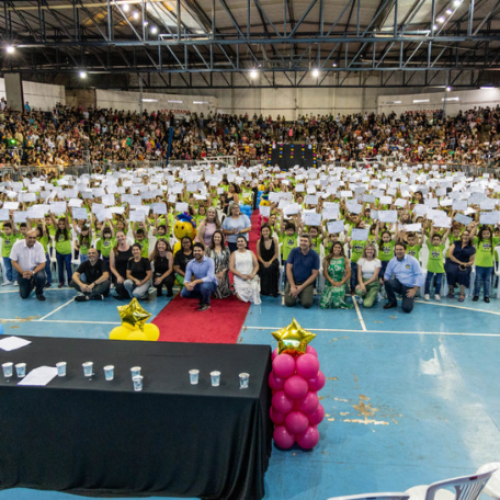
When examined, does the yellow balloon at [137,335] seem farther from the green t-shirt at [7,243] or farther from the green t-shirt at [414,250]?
the green t-shirt at [7,243]

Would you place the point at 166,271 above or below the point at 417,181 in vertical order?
below

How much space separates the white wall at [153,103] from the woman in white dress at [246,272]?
28.1 meters

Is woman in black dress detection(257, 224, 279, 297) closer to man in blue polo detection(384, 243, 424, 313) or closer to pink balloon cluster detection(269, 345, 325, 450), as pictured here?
man in blue polo detection(384, 243, 424, 313)

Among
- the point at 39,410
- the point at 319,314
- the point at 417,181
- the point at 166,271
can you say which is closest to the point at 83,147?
the point at 417,181

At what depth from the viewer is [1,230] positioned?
9.66m

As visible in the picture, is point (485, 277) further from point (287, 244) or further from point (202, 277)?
point (202, 277)

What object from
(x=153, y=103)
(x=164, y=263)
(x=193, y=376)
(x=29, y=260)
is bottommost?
(x=193, y=376)

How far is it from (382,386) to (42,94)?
3033 centimetres

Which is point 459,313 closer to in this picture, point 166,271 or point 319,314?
point 319,314

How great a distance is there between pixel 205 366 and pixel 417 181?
1567cm

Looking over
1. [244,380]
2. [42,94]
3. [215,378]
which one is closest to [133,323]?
[215,378]

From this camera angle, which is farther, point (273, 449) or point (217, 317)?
point (217, 317)

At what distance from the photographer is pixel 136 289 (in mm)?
8523

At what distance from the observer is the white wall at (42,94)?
28.1m
